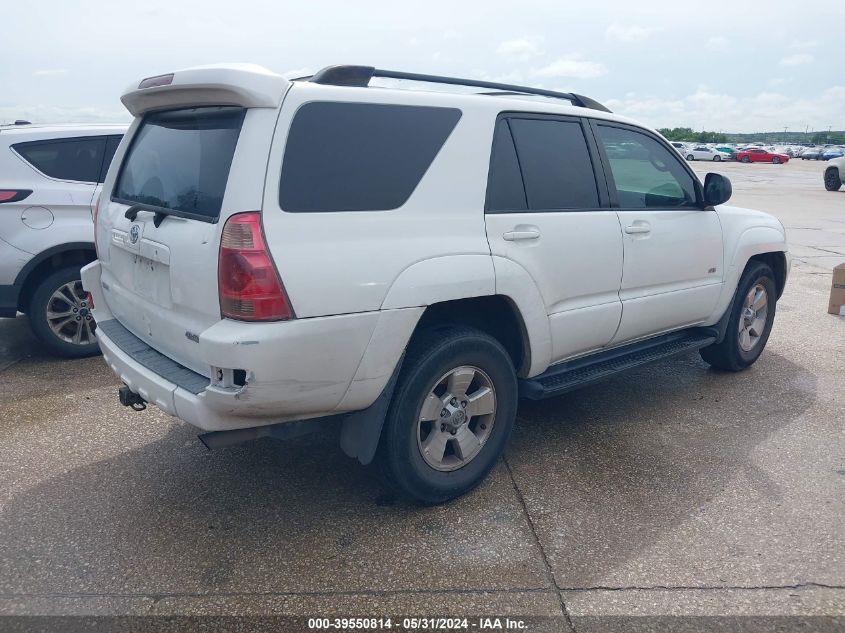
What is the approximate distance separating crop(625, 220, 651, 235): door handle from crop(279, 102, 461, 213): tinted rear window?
53.2 inches

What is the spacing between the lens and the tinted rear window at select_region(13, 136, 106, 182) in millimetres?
5336

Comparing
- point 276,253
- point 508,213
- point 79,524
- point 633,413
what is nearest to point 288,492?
point 79,524

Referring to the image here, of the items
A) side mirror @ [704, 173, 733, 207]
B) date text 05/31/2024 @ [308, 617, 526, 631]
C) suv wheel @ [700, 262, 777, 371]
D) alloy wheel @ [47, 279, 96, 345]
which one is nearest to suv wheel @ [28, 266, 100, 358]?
alloy wheel @ [47, 279, 96, 345]

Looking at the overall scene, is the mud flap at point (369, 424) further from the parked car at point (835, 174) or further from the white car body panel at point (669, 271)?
the parked car at point (835, 174)

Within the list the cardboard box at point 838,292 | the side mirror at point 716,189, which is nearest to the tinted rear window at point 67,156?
the side mirror at point 716,189

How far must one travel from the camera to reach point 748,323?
5375 mm

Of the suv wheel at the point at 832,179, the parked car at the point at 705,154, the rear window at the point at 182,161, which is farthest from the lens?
the parked car at the point at 705,154

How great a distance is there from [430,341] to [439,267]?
0.35 meters

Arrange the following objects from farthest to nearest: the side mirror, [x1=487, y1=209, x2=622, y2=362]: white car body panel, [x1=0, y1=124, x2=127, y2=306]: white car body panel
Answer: [x1=0, y1=124, x2=127, y2=306]: white car body panel < the side mirror < [x1=487, y1=209, x2=622, y2=362]: white car body panel

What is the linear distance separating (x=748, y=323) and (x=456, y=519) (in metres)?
3.17

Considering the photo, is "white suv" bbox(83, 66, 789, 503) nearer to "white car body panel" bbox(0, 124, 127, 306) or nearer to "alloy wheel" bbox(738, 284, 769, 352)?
"alloy wheel" bbox(738, 284, 769, 352)

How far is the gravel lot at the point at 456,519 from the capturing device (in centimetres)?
279

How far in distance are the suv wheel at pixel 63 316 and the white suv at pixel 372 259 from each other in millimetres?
1762

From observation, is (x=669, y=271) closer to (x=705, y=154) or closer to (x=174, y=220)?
(x=174, y=220)
